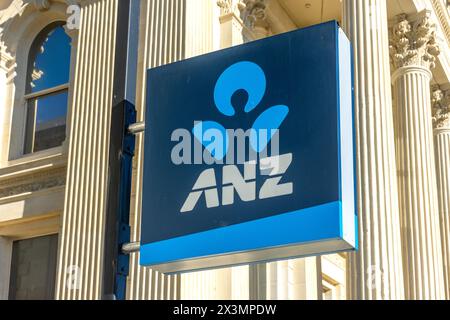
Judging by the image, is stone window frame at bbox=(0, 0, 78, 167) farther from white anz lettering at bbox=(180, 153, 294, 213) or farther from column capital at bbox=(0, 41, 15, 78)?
white anz lettering at bbox=(180, 153, 294, 213)

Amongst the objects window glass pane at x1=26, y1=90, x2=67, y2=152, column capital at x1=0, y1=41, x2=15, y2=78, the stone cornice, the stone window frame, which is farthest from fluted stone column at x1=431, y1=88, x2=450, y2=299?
column capital at x1=0, y1=41, x2=15, y2=78

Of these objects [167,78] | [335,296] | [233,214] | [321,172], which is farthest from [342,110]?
[335,296]

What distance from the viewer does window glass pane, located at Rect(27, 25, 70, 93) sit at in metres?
17.0

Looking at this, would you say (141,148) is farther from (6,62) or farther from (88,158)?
(6,62)

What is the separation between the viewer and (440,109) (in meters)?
22.5

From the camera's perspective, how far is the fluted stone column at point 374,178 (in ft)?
42.0

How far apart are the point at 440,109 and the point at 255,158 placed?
17361mm

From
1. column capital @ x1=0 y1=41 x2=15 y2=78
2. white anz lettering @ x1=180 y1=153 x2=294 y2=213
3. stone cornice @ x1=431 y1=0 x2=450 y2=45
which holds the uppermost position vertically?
stone cornice @ x1=431 y1=0 x2=450 y2=45

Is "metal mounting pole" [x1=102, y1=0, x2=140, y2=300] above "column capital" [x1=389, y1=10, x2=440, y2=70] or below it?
below

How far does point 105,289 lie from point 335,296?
16.6 m

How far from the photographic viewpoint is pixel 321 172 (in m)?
5.68

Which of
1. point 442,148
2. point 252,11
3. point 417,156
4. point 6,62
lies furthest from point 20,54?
point 442,148

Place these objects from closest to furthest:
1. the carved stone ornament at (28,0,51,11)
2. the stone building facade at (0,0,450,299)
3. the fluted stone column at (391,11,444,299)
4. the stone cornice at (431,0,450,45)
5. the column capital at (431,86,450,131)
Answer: the stone building facade at (0,0,450,299), the carved stone ornament at (28,0,51,11), the fluted stone column at (391,11,444,299), the stone cornice at (431,0,450,45), the column capital at (431,86,450,131)

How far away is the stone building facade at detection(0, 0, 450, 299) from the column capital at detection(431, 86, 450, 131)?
1.55 m
